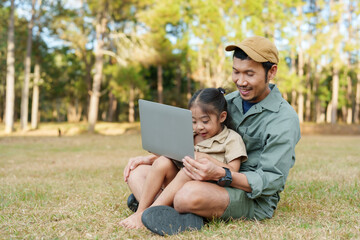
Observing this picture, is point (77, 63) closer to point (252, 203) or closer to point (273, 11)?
point (273, 11)

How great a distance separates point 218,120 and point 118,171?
3.92 meters

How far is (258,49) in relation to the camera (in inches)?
116

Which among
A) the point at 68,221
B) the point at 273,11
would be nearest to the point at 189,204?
the point at 68,221

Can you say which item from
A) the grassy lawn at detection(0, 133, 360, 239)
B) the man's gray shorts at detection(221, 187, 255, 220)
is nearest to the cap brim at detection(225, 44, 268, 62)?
the man's gray shorts at detection(221, 187, 255, 220)

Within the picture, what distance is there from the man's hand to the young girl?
16cm

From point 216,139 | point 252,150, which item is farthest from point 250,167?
point 216,139

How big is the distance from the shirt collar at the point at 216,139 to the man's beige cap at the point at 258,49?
24.1 inches

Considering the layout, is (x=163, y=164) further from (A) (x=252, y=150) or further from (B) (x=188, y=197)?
(A) (x=252, y=150)

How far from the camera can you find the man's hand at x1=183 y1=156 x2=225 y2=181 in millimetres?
2744

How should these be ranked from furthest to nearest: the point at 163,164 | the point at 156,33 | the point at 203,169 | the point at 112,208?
the point at 156,33, the point at 112,208, the point at 163,164, the point at 203,169

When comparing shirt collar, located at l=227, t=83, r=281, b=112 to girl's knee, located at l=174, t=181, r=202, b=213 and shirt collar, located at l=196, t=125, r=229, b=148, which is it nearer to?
shirt collar, located at l=196, t=125, r=229, b=148

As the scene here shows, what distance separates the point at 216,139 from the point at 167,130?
40cm

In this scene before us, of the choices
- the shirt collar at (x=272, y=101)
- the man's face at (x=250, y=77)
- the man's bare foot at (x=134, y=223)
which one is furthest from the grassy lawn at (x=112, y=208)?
the man's face at (x=250, y=77)

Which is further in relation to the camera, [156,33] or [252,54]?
[156,33]
